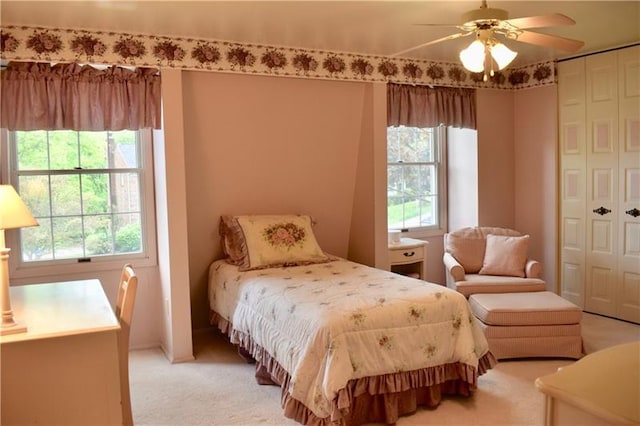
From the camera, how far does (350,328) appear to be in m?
2.91

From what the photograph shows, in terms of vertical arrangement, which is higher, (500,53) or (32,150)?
(500,53)

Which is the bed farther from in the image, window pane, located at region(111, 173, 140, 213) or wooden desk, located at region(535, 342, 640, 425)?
wooden desk, located at region(535, 342, 640, 425)

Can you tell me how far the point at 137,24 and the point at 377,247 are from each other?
2427 millimetres

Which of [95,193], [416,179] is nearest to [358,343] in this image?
[95,193]

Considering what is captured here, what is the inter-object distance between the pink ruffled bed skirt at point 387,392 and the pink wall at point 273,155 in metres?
1.42

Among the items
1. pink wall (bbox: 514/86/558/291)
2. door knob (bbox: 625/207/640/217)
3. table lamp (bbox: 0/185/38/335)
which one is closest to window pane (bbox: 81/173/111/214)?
table lamp (bbox: 0/185/38/335)

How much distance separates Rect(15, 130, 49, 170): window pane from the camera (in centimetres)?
397

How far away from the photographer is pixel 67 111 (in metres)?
3.82

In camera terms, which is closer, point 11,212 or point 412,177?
point 11,212

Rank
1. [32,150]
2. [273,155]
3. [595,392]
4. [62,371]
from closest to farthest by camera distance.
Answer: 1. [595,392]
2. [62,371]
3. [32,150]
4. [273,155]

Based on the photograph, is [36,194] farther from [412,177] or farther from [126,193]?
[412,177]

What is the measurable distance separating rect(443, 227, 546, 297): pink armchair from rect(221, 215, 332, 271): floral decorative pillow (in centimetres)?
108

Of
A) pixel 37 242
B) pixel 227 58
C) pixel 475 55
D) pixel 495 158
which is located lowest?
pixel 37 242

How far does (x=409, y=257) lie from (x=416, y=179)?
A: 0.92 meters
